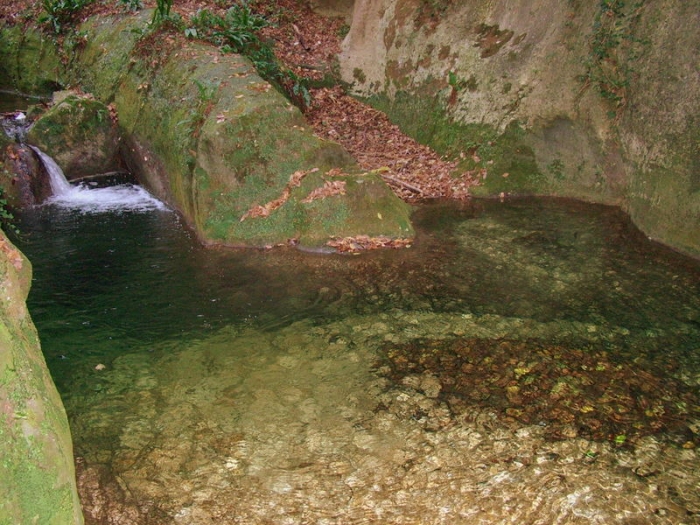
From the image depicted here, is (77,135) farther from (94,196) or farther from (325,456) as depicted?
(325,456)

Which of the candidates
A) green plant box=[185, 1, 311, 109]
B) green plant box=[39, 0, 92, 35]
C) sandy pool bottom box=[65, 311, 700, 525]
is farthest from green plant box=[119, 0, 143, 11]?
sandy pool bottom box=[65, 311, 700, 525]

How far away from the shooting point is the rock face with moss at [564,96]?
8.44 metres

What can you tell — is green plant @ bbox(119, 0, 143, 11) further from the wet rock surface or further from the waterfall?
the wet rock surface

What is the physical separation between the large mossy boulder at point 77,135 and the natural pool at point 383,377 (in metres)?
2.77

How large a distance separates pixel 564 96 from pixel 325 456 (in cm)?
757

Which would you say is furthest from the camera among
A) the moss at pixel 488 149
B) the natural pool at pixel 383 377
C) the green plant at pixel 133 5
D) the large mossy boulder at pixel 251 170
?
the green plant at pixel 133 5

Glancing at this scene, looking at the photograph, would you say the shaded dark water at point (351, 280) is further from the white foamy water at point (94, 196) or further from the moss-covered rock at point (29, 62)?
the moss-covered rock at point (29, 62)

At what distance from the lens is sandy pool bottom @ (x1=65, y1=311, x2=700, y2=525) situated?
417cm

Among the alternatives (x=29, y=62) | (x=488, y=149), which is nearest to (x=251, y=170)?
(x=488, y=149)

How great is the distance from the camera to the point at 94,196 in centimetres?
1085

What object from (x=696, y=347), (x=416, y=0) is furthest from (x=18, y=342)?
(x=416, y=0)

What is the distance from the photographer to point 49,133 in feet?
36.5

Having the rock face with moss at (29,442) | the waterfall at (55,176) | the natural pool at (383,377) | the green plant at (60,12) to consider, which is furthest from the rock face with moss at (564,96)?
the rock face with moss at (29,442)

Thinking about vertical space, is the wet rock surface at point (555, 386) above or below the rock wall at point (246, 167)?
below
